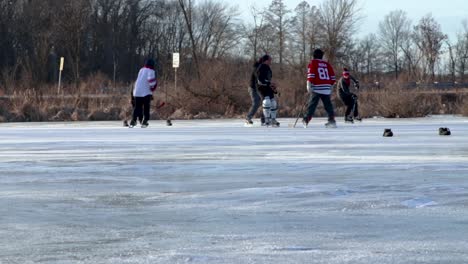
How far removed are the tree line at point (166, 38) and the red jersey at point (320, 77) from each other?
3147 centimetres

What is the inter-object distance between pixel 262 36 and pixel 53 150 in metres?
55.5

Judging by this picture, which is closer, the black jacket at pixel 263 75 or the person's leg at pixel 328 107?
the person's leg at pixel 328 107

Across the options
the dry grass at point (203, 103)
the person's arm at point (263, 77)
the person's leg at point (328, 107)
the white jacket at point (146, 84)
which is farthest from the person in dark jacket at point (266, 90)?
the dry grass at point (203, 103)

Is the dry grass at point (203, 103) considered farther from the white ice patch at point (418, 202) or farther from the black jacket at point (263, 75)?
the white ice patch at point (418, 202)

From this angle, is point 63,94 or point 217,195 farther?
point 63,94

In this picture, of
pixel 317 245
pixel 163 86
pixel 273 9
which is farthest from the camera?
pixel 273 9

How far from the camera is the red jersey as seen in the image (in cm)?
1850

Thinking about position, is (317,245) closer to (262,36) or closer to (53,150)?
(53,150)

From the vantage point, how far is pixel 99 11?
7906cm

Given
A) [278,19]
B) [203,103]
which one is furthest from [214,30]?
[203,103]

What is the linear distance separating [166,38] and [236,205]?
7648cm

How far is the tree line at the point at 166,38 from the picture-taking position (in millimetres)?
58250

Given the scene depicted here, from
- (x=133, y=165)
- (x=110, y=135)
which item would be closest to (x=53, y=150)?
(x=133, y=165)

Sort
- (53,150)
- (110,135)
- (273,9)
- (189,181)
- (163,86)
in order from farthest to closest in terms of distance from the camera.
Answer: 1. (273,9)
2. (163,86)
3. (110,135)
4. (53,150)
5. (189,181)
